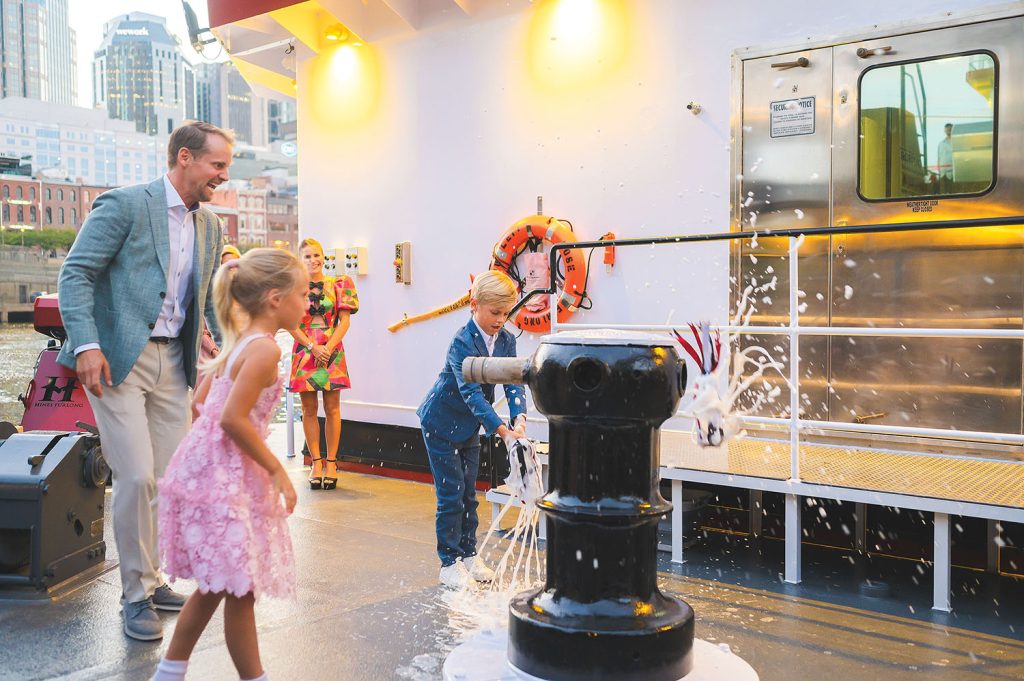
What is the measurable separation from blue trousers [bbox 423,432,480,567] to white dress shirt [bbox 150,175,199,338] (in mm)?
1154

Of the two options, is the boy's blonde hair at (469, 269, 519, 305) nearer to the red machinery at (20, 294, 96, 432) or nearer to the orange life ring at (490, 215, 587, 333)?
the orange life ring at (490, 215, 587, 333)

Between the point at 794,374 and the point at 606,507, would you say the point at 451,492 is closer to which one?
the point at 794,374

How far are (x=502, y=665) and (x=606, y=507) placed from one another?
23.8 inches

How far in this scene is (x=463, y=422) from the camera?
13.4 ft

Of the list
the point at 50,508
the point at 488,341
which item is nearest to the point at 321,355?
the point at 50,508

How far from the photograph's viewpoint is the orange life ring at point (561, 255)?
6.15 metres

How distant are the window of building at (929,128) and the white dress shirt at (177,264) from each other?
11.7ft

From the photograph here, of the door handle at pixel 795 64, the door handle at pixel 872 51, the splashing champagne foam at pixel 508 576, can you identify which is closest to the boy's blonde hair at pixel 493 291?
the splashing champagne foam at pixel 508 576

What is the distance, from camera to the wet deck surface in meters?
3.13

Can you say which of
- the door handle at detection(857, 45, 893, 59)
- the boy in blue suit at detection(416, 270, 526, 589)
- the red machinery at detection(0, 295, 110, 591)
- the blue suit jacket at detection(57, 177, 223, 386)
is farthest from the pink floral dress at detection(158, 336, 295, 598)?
the door handle at detection(857, 45, 893, 59)

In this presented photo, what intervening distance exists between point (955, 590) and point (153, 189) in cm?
385

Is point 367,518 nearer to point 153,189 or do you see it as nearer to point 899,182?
point 153,189

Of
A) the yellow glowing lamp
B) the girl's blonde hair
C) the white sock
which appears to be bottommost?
the white sock

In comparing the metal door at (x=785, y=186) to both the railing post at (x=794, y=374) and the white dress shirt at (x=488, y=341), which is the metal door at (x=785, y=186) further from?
the white dress shirt at (x=488, y=341)
